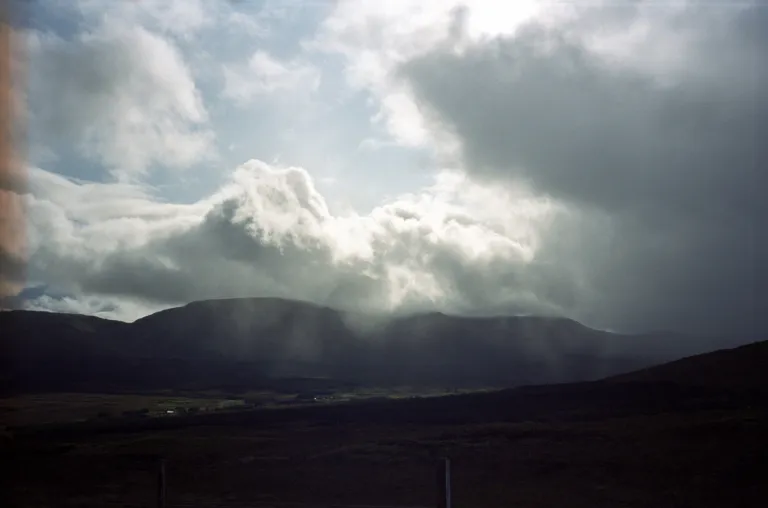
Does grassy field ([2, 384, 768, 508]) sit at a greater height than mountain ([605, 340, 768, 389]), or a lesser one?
lesser

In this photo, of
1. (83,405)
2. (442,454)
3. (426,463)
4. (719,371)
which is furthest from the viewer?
(83,405)

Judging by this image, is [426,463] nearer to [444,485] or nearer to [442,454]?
[442,454]

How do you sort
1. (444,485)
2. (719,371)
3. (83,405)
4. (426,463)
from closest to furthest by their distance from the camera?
1. (444,485)
2. (426,463)
3. (719,371)
4. (83,405)

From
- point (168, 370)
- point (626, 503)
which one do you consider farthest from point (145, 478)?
point (168, 370)

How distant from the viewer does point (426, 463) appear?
3073 cm

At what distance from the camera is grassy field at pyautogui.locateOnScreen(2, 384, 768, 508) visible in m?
24.7

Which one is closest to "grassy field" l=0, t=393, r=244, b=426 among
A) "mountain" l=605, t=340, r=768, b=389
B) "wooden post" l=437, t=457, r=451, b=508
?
"mountain" l=605, t=340, r=768, b=389

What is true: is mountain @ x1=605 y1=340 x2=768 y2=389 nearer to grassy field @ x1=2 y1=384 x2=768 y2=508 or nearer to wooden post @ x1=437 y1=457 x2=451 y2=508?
grassy field @ x1=2 y1=384 x2=768 y2=508

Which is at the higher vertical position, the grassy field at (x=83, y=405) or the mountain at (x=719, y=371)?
the mountain at (x=719, y=371)

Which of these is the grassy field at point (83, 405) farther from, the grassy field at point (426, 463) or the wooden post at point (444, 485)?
the wooden post at point (444, 485)

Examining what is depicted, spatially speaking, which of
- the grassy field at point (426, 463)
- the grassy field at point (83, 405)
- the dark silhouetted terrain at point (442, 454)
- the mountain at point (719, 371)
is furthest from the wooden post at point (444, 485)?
the grassy field at point (83, 405)

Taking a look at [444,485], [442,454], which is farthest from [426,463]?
[444,485]

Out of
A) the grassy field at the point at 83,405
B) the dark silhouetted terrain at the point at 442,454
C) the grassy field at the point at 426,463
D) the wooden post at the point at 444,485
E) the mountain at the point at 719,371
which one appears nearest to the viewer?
the wooden post at the point at 444,485

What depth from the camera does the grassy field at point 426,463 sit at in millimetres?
24672
